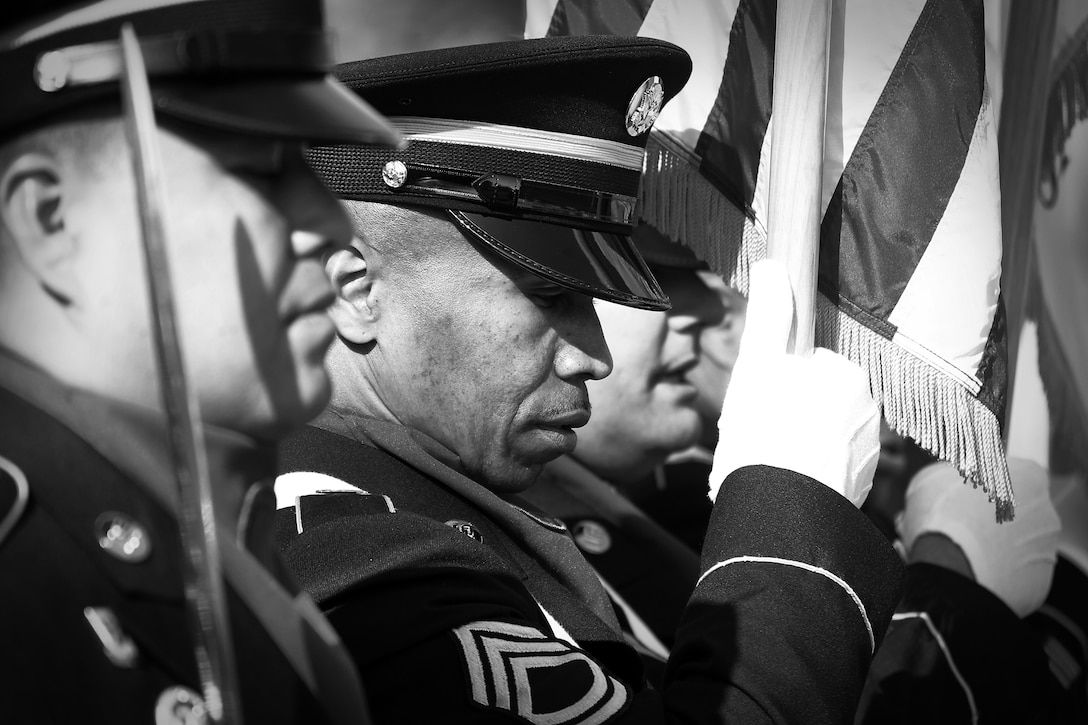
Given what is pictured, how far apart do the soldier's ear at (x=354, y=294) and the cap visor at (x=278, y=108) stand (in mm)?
994

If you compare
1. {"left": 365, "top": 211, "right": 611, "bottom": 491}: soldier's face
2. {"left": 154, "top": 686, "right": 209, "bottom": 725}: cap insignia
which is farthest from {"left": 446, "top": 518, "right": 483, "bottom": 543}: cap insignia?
{"left": 154, "top": 686, "right": 209, "bottom": 725}: cap insignia

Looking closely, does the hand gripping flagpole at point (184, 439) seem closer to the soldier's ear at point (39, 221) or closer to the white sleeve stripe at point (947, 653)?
the soldier's ear at point (39, 221)

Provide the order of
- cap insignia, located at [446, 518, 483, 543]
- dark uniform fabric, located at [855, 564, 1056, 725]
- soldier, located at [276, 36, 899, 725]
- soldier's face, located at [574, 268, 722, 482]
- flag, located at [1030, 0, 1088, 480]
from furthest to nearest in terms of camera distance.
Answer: flag, located at [1030, 0, 1088, 480]
soldier's face, located at [574, 268, 722, 482]
dark uniform fabric, located at [855, 564, 1056, 725]
cap insignia, located at [446, 518, 483, 543]
soldier, located at [276, 36, 899, 725]

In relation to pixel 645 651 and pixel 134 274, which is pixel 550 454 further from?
pixel 134 274

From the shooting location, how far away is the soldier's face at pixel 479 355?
7.24ft

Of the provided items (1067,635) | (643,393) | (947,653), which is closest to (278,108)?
(947,653)

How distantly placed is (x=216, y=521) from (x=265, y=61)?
0.43 m

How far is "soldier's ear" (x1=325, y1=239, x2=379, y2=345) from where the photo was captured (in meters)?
2.26

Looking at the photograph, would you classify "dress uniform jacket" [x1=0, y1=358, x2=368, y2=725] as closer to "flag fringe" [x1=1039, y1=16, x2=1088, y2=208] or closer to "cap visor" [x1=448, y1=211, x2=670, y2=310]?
"cap visor" [x1=448, y1=211, x2=670, y2=310]

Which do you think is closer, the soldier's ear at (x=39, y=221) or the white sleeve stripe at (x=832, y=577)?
the soldier's ear at (x=39, y=221)

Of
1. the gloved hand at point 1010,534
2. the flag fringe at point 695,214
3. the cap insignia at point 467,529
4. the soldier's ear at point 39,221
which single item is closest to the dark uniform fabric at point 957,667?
the gloved hand at point 1010,534

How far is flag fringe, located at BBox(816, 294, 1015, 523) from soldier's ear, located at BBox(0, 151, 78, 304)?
1.53 meters

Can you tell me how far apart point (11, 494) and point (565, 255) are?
124 cm

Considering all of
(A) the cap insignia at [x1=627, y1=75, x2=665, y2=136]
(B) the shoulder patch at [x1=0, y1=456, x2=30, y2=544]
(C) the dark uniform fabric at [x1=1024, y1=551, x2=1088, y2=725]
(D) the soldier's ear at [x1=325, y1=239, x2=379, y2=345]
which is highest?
(A) the cap insignia at [x1=627, y1=75, x2=665, y2=136]
